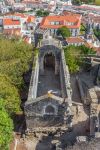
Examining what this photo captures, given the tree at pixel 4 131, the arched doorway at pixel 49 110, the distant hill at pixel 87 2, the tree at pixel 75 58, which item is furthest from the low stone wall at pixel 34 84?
the distant hill at pixel 87 2

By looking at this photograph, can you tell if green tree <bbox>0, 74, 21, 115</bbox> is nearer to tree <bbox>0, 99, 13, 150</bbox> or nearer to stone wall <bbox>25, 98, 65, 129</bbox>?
stone wall <bbox>25, 98, 65, 129</bbox>

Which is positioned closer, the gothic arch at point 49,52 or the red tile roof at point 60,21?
the gothic arch at point 49,52

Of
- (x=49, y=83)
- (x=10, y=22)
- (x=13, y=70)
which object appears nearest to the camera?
(x=13, y=70)

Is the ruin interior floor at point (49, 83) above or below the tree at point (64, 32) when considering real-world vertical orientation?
below

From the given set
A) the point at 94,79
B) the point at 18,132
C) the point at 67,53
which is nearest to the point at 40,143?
the point at 18,132

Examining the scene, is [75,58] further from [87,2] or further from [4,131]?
[87,2]

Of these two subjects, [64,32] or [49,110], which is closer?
[49,110]

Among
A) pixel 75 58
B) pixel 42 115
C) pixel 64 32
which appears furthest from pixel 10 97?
pixel 64 32

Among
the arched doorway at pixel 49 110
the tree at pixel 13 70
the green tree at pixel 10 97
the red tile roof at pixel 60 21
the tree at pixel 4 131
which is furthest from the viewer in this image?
the red tile roof at pixel 60 21

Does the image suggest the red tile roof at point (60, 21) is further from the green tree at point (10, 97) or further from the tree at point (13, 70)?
the green tree at point (10, 97)
